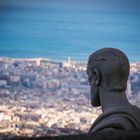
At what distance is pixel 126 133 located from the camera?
108 cm

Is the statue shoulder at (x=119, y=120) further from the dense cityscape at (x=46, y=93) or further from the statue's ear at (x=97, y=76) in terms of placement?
the dense cityscape at (x=46, y=93)

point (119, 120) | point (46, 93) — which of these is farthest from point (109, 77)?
point (46, 93)

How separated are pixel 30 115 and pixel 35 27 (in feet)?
4.03

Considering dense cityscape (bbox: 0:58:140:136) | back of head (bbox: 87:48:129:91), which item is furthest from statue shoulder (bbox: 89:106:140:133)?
dense cityscape (bbox: 0:58:140:136)

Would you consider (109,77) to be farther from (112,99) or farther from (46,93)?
(46,93)

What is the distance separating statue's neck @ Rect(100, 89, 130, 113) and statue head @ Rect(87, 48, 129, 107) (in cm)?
1

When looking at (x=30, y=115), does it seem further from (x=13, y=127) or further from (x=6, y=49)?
(x=6, y=49)

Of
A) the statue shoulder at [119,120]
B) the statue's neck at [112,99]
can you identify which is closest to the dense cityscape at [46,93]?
the statue's neck at [112,99]

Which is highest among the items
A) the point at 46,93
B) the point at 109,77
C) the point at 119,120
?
the point at 109,77

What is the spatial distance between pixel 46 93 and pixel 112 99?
5.02 metres

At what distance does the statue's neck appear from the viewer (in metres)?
1.71

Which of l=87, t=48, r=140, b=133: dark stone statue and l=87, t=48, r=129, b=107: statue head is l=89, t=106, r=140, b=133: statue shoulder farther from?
l=87, t=48, r=129, b=107: statue head

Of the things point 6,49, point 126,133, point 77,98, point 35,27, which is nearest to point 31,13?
point 35,27

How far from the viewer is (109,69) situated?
5.64ft
